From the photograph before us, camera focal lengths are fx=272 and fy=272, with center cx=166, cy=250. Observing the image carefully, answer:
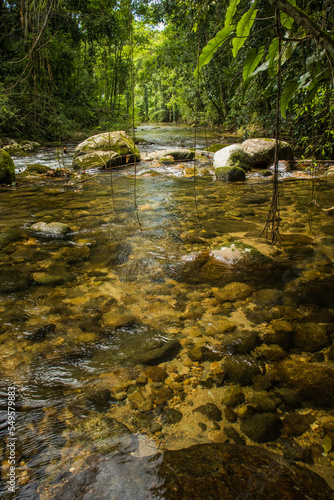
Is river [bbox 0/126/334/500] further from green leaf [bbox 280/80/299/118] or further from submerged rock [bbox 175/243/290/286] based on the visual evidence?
green leaf [bbox 280/80/299/118]

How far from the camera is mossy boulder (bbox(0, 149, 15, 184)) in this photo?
21.2ft

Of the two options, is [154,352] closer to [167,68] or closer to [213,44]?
[213,44]

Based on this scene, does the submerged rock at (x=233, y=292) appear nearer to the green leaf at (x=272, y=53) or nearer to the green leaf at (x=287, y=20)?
the green leaf at (x=272, y=53)

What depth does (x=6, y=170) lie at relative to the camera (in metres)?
6.52

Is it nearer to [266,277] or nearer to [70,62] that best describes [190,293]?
[266,277]

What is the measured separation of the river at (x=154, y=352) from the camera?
126 centimetres

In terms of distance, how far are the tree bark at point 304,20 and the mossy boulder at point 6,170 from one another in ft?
23.1

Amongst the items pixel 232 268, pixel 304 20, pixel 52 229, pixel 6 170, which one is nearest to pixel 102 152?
pixel 6 170

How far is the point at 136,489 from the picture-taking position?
3.57ft

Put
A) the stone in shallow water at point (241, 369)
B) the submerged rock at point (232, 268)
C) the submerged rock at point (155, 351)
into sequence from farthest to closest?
1. the submerged rock at point (232, 268)
2. the submerged rock at point (155, 351)
3. the stone in shallow water at point (241, 369)

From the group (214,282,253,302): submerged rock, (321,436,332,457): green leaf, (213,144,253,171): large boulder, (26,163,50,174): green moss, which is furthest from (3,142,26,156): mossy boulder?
(321,436,332,457): green leaf

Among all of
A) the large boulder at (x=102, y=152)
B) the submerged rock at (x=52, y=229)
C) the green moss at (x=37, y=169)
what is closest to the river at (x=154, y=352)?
the submerged rock at (x=52, y=229)

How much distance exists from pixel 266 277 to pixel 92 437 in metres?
2.06

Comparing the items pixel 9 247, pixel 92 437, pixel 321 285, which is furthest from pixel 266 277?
pixel 9 247
